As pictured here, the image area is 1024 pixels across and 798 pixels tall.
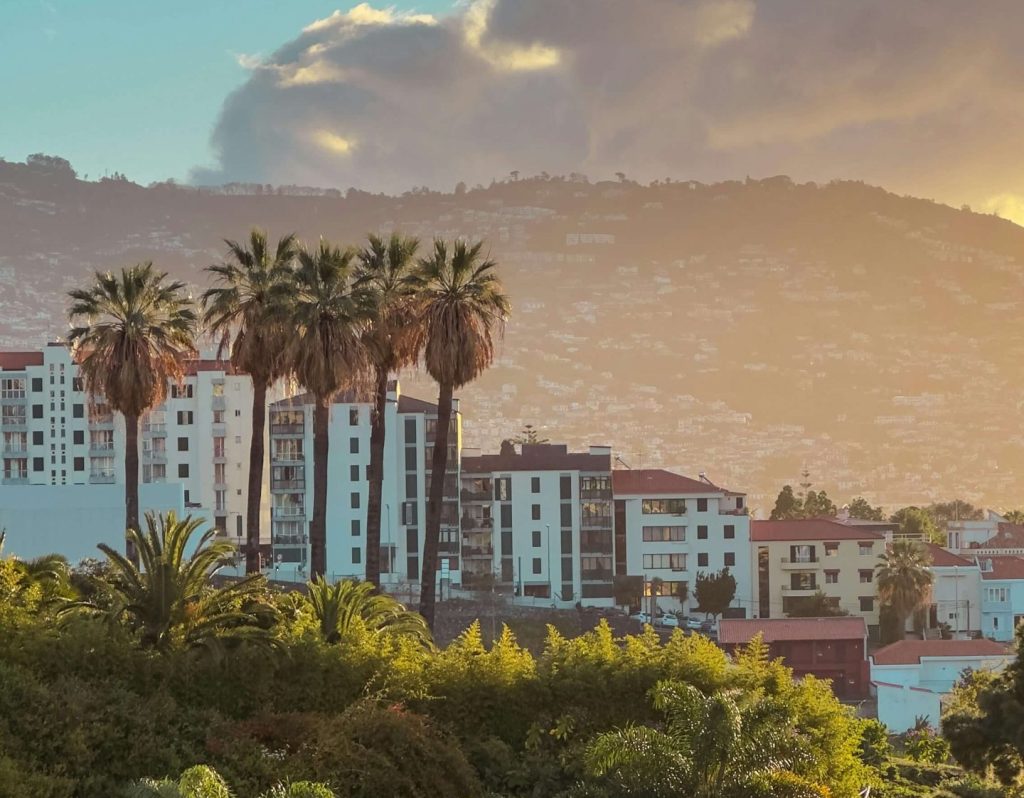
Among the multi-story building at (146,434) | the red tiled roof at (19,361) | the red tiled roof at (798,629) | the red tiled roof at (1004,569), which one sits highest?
the red tiled roof at (19,361)

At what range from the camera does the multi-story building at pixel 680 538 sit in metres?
109

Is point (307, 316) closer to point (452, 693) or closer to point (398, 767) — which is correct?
point (452, 693)

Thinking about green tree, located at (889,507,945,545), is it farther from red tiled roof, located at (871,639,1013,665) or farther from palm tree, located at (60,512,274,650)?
palm tree, located at (60,512,274,650)

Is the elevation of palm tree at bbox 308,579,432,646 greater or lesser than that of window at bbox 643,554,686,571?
lesser

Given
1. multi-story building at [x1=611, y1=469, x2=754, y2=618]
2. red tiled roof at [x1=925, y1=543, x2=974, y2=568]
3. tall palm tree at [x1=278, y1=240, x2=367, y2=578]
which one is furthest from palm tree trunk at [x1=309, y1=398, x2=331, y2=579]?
red tiled roof at [x1=925, y1=543, x2=974, y2=568]

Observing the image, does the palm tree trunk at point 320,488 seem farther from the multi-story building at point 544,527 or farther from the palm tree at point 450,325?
the multi-story building at point 544,527

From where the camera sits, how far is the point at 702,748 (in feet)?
69.2

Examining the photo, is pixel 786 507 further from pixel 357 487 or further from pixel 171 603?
pixel 171 603

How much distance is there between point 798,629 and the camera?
276 ft

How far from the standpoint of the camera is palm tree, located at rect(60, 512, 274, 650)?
79.0 ft

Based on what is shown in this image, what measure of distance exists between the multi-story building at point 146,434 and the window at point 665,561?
35462 mm

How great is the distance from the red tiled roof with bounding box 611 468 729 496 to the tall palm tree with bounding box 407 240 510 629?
68628 millimetres

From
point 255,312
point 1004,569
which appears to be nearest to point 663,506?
point 1004,569

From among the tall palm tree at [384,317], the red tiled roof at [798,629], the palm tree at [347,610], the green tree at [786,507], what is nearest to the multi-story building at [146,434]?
the red tiled roof at [798,629]
